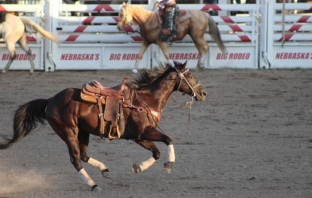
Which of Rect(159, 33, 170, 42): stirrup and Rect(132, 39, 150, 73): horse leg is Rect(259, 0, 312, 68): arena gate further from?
Rect(132, 39, 150, 73): horse leg

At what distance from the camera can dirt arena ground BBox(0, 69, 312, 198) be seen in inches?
296

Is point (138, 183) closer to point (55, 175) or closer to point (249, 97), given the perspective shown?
point (55, 175)

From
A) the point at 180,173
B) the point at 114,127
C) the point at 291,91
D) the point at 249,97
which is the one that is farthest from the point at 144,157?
the point at 291,91

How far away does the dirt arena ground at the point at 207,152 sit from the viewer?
753 centimetres

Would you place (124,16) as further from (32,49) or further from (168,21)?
(32,49)

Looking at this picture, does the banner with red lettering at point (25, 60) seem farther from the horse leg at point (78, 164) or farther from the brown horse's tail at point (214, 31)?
the horse leg at point (78, 164)

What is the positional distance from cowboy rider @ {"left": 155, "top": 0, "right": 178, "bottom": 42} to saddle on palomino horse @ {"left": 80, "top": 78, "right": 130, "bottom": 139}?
29.4 feet

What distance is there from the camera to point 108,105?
24.5ft

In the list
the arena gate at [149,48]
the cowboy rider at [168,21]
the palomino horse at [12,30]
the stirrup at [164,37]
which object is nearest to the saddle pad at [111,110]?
the cowboy rider at [168,21]

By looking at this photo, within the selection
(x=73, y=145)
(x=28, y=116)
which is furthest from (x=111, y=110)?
(x=28, y=116)

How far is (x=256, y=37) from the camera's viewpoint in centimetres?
1756

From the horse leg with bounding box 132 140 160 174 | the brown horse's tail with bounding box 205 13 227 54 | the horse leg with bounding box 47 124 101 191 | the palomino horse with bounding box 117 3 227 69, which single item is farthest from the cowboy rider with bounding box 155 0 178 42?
the horse leg with bounding box 47 124 101 191

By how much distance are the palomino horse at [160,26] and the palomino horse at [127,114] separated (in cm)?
884

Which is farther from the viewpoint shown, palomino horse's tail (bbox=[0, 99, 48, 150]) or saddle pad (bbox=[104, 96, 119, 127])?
palomino horse's tail (bbox=[0, 99, 48, 150])
